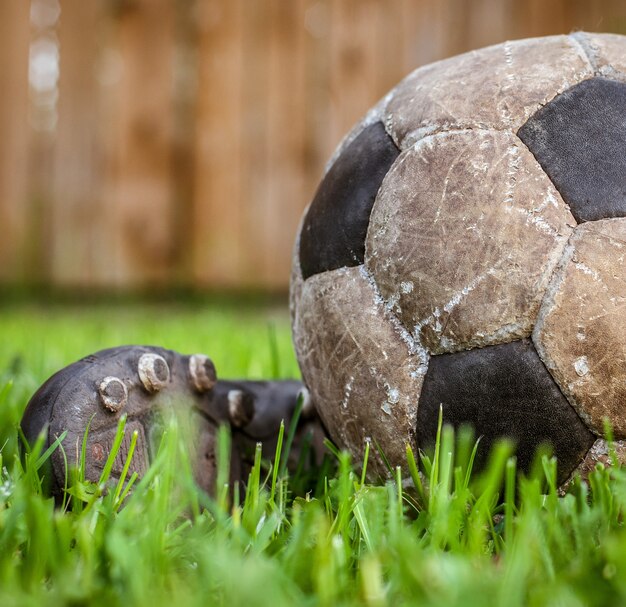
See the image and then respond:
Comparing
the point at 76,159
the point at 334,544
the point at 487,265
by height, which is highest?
the point at 487,265

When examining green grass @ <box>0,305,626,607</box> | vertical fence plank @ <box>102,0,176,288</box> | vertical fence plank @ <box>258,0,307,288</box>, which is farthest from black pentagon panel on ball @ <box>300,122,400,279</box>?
vertical fence plank @ <box>102,0,176,288</box>

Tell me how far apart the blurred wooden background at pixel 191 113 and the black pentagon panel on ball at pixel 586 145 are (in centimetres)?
425

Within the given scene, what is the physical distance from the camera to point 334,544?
0.91 m

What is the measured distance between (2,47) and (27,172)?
85 cm

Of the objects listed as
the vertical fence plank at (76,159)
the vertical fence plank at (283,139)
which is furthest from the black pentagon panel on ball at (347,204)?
the vertical fence plank at (76,159)

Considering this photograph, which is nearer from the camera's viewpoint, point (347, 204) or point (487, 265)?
point (487, 265)

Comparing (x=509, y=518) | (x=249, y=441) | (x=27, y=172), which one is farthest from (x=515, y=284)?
(x=27, y=172)

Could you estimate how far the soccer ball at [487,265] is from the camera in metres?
1.13

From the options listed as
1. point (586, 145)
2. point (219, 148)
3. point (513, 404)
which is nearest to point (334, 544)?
point (513, 404)

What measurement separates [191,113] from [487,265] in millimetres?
4665

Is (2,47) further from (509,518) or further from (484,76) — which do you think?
(509,518)

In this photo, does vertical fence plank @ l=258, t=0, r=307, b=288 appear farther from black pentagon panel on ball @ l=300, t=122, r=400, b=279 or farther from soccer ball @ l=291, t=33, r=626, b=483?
soccer ball @ l=291, t=33, r=626, b=483

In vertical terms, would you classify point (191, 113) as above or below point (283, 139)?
above

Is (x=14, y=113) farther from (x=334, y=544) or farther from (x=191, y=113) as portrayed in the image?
(x=334, y=544)
